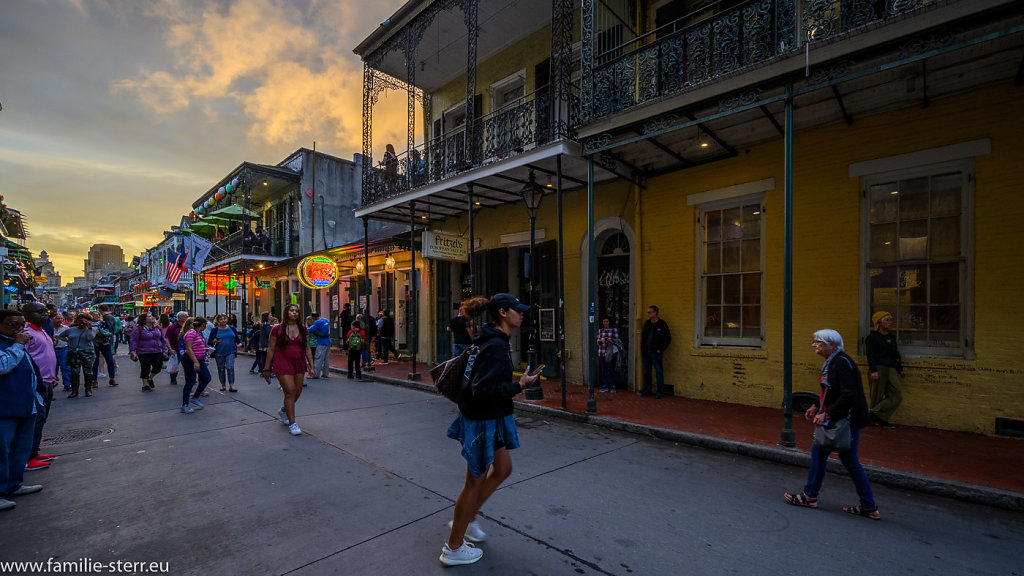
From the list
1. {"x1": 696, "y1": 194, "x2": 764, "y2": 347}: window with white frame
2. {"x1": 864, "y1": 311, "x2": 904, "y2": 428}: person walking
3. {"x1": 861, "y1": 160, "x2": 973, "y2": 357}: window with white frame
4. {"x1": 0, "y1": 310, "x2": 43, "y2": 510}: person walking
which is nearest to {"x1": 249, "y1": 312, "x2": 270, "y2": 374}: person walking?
{"x1": 0, "y1": 310, "x2": 43, "y2": 510}: person walking

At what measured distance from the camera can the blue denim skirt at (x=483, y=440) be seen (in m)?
2.94

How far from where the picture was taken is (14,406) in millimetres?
4094

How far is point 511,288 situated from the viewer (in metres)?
11.8

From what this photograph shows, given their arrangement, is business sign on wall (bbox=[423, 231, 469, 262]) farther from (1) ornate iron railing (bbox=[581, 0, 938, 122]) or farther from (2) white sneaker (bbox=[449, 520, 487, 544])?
(2) white sneaker (bbox=[449, 520, 487, 544])

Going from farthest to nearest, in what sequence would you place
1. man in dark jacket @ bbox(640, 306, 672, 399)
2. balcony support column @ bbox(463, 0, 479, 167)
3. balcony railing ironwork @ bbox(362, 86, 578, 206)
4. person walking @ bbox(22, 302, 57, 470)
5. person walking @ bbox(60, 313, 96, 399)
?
1. balcony support column @ bbox(463, 0, 479, 167)
2. person walking @ bbox(60, 313, 96, 399)
3. balcony railing ironwork @ bbox(362, 86, 578, 206)
4. man in dark jacket @ bbox(640, 306, 672, 399)
5. person walking @ bbox(22, 302, 57, 470)

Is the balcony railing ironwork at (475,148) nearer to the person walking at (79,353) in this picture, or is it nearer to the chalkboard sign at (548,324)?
the chalkboard sign at (548,324)

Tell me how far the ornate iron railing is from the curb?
186 inches

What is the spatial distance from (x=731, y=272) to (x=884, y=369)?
2629 millimetres

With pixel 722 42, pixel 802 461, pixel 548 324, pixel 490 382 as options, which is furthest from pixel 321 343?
pixel 722 42

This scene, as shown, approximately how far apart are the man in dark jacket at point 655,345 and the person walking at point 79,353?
37.3ft

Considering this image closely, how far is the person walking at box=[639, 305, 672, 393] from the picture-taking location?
8.41 metres

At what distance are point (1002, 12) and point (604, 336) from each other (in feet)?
21.9

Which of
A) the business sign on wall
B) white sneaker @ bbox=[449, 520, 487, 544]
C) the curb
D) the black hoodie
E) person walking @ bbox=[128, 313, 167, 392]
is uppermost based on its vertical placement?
the business sign on wall

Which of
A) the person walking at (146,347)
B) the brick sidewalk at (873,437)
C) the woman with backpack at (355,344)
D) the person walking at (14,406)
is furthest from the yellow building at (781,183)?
the person walking at (146,347)
